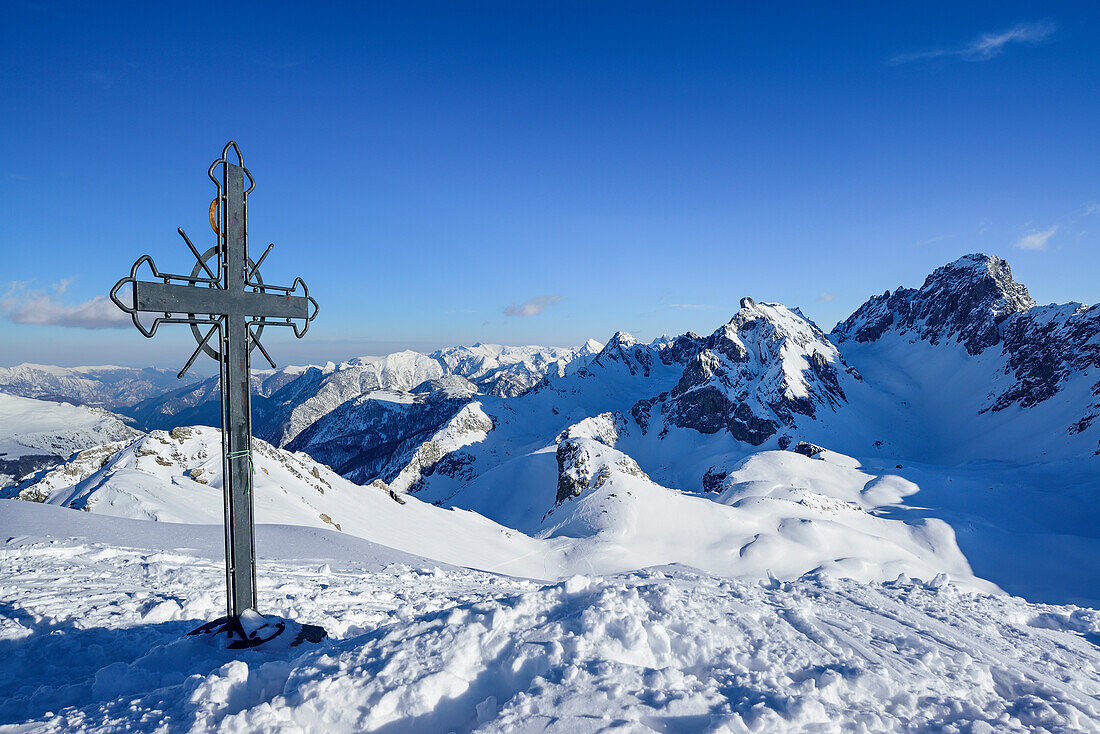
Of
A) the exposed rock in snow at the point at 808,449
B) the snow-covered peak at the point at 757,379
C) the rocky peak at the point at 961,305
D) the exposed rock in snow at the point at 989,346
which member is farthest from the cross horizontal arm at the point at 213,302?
the rocky peak at the point at 961,305

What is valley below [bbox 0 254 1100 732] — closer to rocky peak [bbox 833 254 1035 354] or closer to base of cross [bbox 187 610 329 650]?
base of cross [bbox 187 610 329 650]

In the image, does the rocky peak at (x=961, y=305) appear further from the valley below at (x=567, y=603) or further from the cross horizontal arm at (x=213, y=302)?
the cross horizontal arm at (x=213, y=302)

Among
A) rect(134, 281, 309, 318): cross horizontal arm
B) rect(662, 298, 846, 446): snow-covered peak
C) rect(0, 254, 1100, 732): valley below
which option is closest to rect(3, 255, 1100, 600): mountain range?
rect(0, 254, 1100, 732): valley below

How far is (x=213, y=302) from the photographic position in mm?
5258

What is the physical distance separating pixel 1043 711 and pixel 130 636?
8935 millimetres

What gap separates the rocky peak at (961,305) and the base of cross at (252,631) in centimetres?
15777

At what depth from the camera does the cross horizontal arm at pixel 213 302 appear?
4816 mm

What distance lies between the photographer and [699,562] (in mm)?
35750

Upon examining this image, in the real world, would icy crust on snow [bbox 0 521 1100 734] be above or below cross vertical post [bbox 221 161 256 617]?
below

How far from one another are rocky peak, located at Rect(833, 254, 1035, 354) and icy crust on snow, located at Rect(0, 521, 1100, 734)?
15334 cm

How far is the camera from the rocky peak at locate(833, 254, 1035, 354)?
123 m

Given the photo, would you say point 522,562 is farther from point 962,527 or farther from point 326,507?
point 962,527

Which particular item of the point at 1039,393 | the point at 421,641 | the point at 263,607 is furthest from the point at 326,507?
the point at 1039,393

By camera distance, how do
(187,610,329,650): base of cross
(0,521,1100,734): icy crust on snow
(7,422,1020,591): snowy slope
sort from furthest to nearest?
1. (7,422,1020,591): snowy slope
2. (187,610,329,650): base of cross
3. (0,521,1100,734): icy crust on snow
